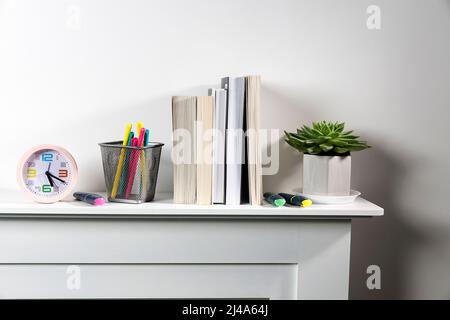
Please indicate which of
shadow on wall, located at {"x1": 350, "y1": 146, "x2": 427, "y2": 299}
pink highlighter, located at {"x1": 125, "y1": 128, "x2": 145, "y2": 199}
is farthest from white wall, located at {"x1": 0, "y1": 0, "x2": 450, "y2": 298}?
pink highlighter, located at {"x1": 125, "y1": 128, "x2": 145, "y2": 199}

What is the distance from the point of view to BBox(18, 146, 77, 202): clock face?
1079 millimetres

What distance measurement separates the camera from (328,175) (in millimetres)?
1107

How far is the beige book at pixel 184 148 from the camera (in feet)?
3.55

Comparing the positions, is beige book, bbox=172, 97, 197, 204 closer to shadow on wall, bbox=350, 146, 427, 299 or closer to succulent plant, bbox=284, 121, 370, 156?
succulent plant, bbox=284, 121, 370, 156

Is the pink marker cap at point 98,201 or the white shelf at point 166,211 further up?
the pink marker cap at point 98,201

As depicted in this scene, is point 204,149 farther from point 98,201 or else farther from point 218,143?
point 98,201

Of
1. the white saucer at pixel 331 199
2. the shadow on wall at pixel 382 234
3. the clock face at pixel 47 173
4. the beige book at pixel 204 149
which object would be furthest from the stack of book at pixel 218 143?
the shadow on wall at pixel 382 234

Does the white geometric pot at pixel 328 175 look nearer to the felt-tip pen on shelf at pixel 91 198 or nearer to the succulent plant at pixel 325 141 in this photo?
the succulent plant at pixel 325 141

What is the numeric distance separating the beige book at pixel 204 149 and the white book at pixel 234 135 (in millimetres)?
35

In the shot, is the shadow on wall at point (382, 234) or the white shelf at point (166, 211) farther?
the shadow on wall at point (382, 234)

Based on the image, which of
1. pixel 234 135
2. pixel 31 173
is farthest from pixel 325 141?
pixel 31 173

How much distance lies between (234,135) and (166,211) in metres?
0.20

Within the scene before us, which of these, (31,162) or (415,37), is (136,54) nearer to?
(31,162)

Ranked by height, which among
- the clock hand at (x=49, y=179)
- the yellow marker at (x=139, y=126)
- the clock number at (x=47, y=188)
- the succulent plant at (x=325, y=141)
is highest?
the yellow marker at (x=139, y=126)
